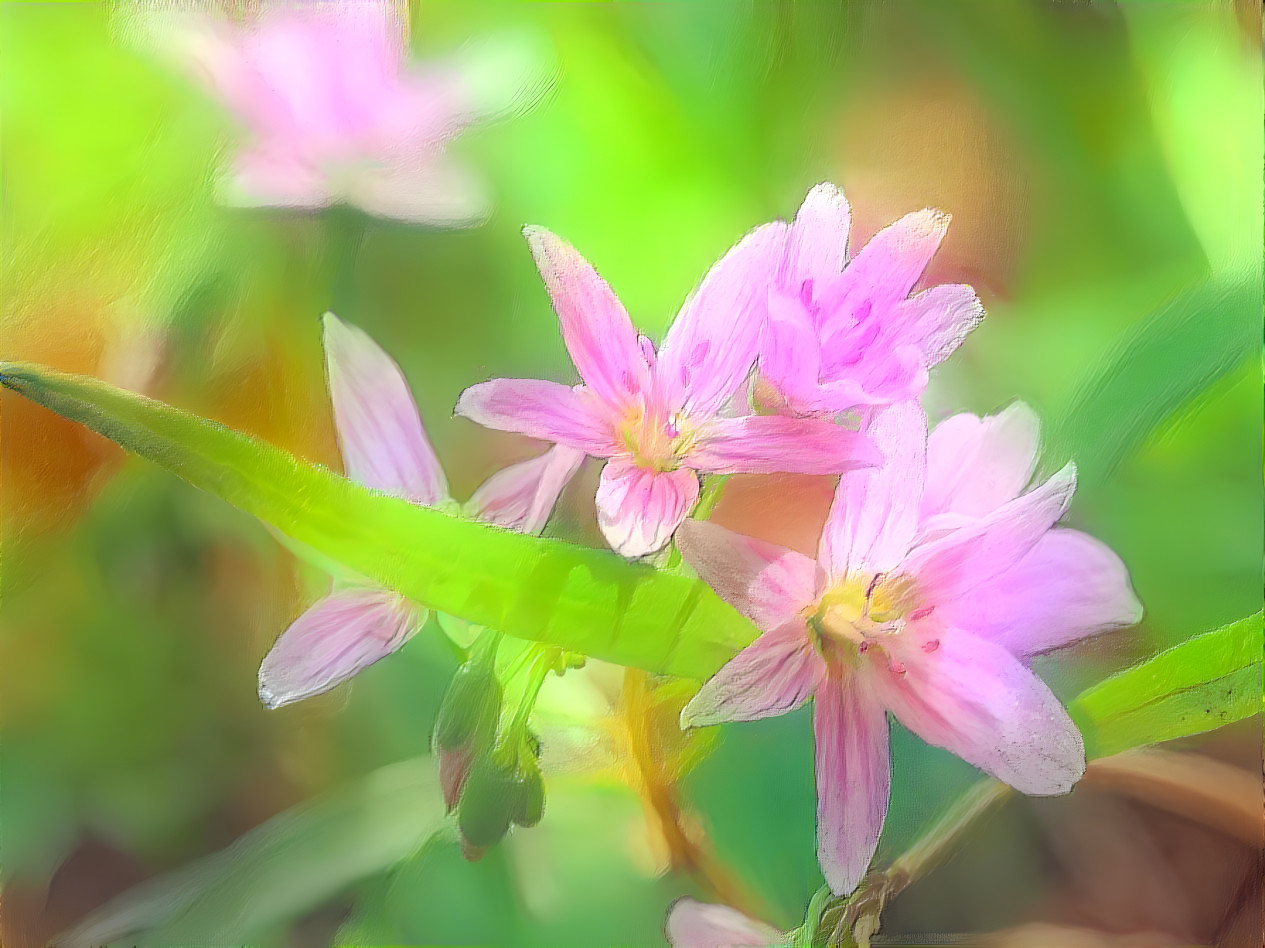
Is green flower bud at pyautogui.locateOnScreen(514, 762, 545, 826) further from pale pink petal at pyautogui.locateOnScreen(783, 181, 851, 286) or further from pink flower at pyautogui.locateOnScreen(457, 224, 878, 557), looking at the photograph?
pale pink petal at pyautogui.locateOnScreen(783, 181, 851, 286)

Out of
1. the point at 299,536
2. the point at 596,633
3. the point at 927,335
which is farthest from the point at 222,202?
the point at 927,335

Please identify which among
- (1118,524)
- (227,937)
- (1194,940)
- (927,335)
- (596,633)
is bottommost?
(227,937)

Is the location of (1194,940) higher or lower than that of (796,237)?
lower

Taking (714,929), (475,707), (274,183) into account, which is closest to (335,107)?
(274,183)

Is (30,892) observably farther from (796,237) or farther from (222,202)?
(796,237)

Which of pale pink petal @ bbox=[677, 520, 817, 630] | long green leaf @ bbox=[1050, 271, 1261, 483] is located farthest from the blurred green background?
pale pink petal @ bbox=[677, 520, 817, 630]
